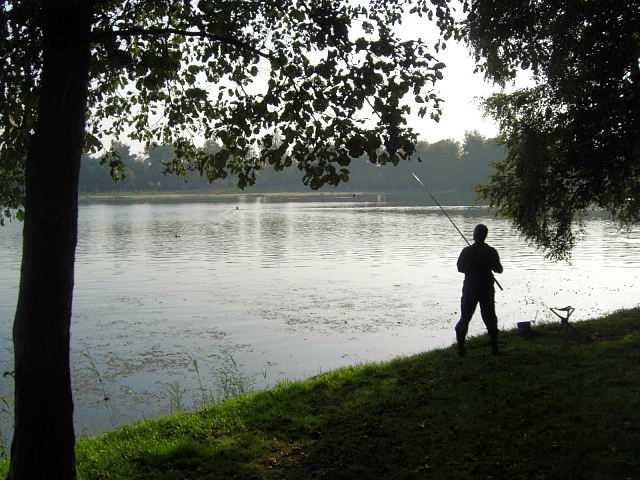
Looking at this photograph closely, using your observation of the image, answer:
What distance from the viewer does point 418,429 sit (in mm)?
6215

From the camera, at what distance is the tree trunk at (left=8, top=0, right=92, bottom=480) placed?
4453 millimetres

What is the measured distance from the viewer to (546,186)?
12.6 m

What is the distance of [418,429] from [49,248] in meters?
3.91

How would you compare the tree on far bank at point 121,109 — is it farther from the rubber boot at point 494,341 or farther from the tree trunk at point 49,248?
the rubber boot at point 494,341

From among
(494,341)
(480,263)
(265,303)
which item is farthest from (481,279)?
(265,303)

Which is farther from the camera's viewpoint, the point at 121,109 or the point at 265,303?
the point at 265,303

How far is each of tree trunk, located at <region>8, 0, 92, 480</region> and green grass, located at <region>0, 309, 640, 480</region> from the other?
1.05m

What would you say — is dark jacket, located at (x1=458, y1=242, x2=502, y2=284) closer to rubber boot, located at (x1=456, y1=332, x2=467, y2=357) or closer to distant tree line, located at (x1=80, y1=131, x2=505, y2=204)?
rubber boot, located at (x1=456, y1=332, x2=467, y2=357)

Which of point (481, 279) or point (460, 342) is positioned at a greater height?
point (481, 279)

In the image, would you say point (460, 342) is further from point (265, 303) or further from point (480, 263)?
point (265, 303)

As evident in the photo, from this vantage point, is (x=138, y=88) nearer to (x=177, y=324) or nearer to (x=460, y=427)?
(x=460, y=427)

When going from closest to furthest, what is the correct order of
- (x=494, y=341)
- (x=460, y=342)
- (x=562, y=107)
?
(x=494, y=341) < (x=460, y=342) < (x=562, y=107)

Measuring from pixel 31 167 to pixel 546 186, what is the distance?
1061 cm

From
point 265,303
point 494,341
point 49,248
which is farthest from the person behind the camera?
point 265,303
